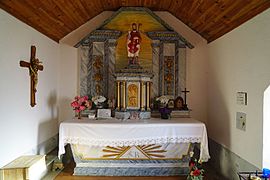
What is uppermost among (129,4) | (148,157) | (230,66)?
(129,4)

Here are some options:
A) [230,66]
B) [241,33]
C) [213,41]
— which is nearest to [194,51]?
[213,41]

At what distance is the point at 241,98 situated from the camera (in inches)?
138

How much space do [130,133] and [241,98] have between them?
1710 millimetres

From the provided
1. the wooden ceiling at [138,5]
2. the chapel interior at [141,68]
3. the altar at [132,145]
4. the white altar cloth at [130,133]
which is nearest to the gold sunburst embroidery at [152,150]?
the altar at [132,145]

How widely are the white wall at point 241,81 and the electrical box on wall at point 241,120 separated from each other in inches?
2.4

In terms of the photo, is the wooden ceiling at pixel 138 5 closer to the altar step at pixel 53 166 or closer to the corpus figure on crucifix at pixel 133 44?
the corpus figure on crucifix at pixel 133 44

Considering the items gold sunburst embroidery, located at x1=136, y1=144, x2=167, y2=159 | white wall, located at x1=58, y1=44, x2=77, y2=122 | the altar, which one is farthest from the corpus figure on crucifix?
gold sunburst embroidery, located at x1=136, y1=144, x2=167, y2=159

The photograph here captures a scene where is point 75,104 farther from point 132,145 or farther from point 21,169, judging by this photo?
point 21,169

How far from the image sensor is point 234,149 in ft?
12.5

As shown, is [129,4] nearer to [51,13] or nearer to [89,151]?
[51,13]

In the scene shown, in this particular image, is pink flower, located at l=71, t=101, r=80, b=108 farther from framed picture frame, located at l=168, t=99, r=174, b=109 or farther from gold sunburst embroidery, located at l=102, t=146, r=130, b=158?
framed picture frame, located at l=168, t=99, r=174, b=109

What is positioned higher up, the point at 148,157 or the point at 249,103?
the point at 249,103

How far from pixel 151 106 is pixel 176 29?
1674 millimetres

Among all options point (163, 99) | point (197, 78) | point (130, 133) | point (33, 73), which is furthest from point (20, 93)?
point (197, 78)
